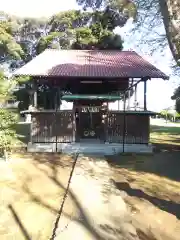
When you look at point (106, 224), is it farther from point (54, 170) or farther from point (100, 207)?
point (54, 170)

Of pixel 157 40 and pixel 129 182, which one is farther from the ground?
pixel 157 40

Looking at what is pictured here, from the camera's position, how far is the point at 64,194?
27.5 feet

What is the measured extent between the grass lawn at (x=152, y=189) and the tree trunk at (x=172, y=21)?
339 centimetres

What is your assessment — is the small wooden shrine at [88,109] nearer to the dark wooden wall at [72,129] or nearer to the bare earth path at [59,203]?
the dark wooden wall at [72,129]

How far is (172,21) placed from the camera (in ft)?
27.4

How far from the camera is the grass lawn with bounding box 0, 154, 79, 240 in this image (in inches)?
237

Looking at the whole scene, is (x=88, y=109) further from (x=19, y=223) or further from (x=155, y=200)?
(x=19, y=223)

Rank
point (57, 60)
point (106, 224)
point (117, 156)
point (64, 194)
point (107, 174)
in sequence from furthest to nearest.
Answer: point (57, 60)
point (117, 156)
point (107, 174)
point (64, 194)
point (106, 224)

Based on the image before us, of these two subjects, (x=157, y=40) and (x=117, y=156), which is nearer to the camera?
(x=117, y=156)

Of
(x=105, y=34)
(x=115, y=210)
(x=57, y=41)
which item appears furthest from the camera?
(x=57, y=41)

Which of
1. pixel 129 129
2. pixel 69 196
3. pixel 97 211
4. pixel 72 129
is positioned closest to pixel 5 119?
pixel 69 196

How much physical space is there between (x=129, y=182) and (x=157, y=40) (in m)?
8.70

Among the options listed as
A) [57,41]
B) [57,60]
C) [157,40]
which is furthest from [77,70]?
[57,41]

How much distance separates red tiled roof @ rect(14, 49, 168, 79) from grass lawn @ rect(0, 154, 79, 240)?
458cm
